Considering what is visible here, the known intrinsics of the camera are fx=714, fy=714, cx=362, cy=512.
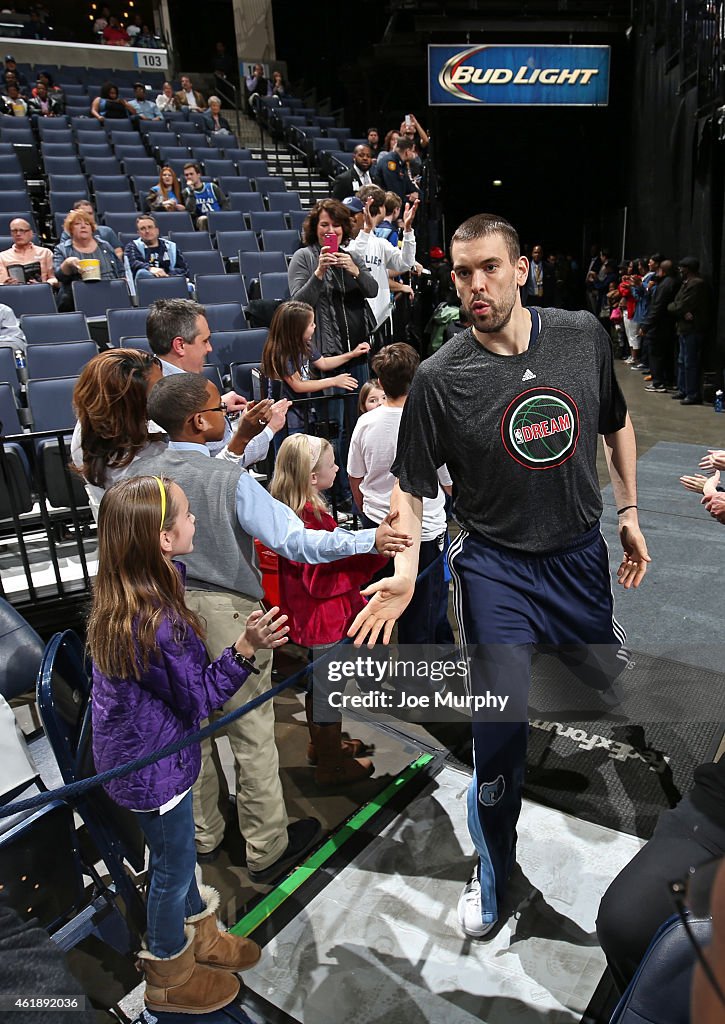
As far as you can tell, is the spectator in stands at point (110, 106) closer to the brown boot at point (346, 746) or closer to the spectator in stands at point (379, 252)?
the spectator in stands at point (379, 252)

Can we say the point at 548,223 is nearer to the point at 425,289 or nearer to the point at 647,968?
the point at 425,289

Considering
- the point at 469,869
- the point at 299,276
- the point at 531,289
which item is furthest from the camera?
the point at 531,289

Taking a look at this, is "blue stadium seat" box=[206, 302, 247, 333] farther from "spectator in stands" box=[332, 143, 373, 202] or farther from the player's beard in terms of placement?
the player's beard

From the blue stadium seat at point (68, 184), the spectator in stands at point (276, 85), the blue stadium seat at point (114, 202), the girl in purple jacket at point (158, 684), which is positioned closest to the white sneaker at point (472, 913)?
the girl in purple jacket at point (158, 684)

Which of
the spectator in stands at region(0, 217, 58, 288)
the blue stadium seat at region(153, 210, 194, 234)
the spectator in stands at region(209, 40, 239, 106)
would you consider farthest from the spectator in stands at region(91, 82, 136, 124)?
the spectator in stands at region(0, 217, 58, 288)

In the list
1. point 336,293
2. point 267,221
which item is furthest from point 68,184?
point 336,293

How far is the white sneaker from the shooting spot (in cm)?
213

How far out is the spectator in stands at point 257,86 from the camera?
15656 mm

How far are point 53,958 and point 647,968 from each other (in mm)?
1014

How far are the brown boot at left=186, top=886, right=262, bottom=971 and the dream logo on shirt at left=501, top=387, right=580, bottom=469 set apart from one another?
5.26ft

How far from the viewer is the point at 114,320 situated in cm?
615

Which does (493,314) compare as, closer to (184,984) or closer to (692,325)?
(184,984)

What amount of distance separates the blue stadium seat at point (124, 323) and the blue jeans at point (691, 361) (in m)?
6.84

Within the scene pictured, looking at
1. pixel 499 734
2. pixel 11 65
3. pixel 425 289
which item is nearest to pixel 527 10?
pixel 425 289
